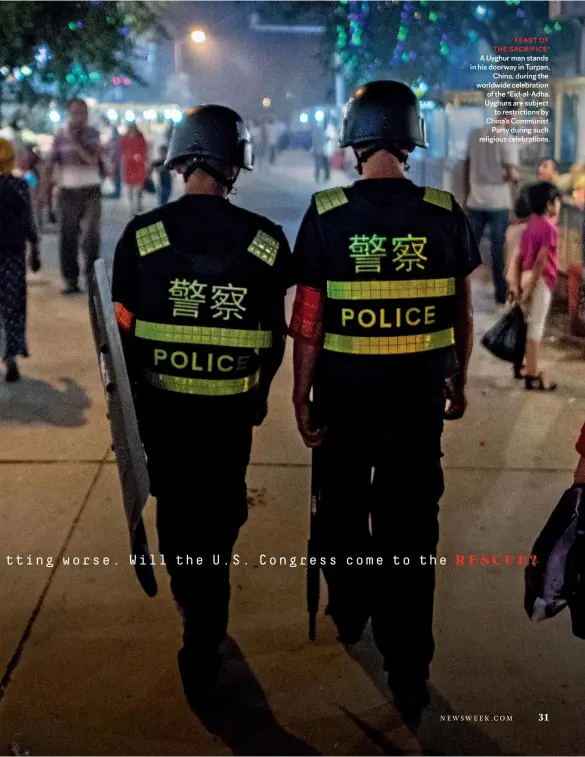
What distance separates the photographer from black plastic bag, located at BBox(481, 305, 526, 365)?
609 centimetres

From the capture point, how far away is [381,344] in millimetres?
2912

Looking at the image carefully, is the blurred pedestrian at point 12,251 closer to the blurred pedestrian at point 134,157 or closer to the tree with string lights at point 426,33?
the blurred pedestrian at point 134,157

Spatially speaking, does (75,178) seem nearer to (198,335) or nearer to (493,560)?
(493,560)

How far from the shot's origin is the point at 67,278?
966cm

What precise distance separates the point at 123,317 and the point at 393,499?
3.54 ft

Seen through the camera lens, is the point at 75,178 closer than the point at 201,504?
No

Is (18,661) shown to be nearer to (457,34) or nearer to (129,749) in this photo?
(129,749)

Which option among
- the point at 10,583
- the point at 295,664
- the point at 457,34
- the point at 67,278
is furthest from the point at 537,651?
the point at 457,34

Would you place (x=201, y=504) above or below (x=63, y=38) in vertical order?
below

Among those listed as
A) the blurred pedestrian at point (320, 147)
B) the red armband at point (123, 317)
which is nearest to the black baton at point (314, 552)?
the red armband at point (123, 317)

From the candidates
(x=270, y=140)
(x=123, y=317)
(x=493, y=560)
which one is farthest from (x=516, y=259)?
(x=270, y=140)

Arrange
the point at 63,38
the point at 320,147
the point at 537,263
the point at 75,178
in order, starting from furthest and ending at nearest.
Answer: the point at 320,147, the point at 63,38, the point at 75,178, the point at 537,263

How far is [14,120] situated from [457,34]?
11484 millimetres

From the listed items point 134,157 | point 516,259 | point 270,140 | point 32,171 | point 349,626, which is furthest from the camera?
point 270,140
